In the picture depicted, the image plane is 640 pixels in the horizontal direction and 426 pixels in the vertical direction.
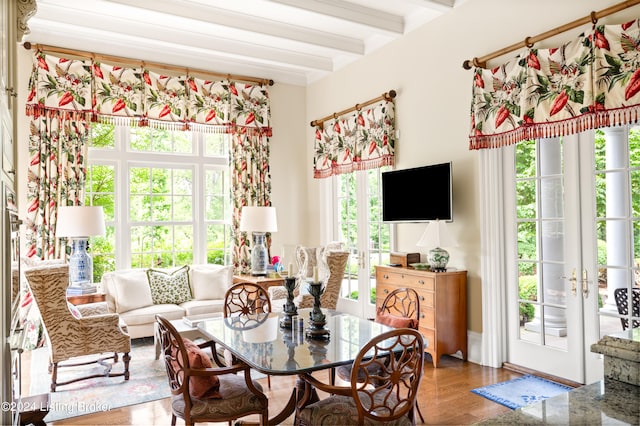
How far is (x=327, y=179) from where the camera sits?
6852mm

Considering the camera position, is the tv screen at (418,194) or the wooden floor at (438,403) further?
the tv screen at (418,194)

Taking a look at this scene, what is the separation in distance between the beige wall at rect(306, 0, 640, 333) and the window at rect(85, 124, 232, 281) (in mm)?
2555

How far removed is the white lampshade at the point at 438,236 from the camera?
4.45 metres

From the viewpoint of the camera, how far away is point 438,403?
3514 mm

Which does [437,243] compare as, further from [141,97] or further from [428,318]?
[141,97]

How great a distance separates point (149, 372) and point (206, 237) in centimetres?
249

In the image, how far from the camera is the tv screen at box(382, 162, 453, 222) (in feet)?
15.2

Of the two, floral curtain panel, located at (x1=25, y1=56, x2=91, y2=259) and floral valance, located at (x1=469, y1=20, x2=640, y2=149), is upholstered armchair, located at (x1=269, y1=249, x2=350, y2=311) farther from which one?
floral curtain panel, located at (x1=25, y1=56, x2=91, y2=259)

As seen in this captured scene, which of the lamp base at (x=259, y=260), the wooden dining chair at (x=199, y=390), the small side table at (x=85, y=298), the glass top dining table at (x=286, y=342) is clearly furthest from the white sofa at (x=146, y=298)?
the wooden dining chair at (x=199, y=390)

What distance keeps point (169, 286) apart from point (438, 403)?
3458 millimetres

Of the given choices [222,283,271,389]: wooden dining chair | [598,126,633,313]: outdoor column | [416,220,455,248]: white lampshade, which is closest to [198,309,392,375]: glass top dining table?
[222,283,271,389]: wooden dining chair

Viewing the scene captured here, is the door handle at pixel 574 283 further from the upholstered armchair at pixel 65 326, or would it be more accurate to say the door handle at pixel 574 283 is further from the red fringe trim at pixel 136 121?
the red fringe trim at pixel 136 121

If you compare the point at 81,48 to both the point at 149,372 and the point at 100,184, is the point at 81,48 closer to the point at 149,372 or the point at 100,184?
the point at 100,184

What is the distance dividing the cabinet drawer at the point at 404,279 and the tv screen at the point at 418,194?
1.94ft
